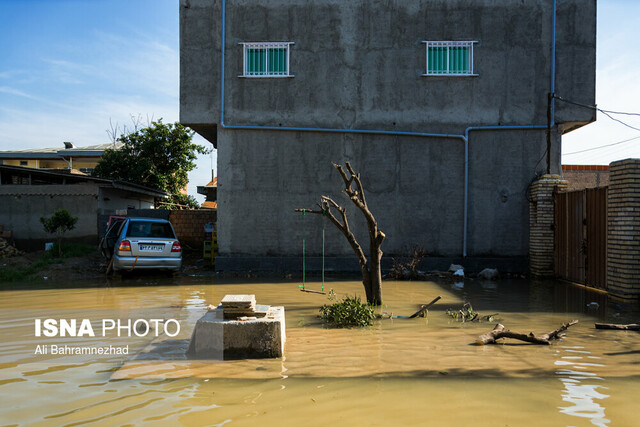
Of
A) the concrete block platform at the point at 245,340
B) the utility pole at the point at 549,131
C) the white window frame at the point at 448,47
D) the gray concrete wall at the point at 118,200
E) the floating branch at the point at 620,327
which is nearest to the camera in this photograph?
the concrete block platform at the point at 245,340

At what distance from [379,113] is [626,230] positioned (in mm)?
7201

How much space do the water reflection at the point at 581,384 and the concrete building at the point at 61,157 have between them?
36.8 m

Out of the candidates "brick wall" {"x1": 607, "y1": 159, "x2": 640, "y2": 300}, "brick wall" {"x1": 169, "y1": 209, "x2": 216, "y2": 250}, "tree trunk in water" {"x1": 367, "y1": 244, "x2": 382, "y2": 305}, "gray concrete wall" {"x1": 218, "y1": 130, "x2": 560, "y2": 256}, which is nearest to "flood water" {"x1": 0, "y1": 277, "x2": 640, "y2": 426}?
"tree trunk in water" {"x1": 367, "y1": 244, "x2": 382, "y2": 305}

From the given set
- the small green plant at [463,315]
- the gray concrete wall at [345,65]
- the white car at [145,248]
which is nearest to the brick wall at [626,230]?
the small green plant at [463,315]

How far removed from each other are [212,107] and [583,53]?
34.8 feet

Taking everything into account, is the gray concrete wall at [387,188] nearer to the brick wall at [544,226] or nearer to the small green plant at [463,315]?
the brick wall at [544,226]

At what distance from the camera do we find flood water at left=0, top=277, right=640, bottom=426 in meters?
3.61

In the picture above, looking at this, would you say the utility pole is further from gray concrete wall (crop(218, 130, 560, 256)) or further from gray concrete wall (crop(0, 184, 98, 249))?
gray concrete wall (crop(0, 184, 98, 249))

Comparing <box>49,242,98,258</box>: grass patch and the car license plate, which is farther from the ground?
the car license plate

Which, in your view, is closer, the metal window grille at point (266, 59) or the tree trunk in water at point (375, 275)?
the tree trunk in water at point (375, 275)

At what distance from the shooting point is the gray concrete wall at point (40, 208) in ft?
59.9

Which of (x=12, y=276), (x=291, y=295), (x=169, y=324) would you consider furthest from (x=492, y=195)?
(x=12, y=276)

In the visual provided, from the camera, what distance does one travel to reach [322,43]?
14078 millimetres

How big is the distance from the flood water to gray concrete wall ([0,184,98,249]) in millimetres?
11845
